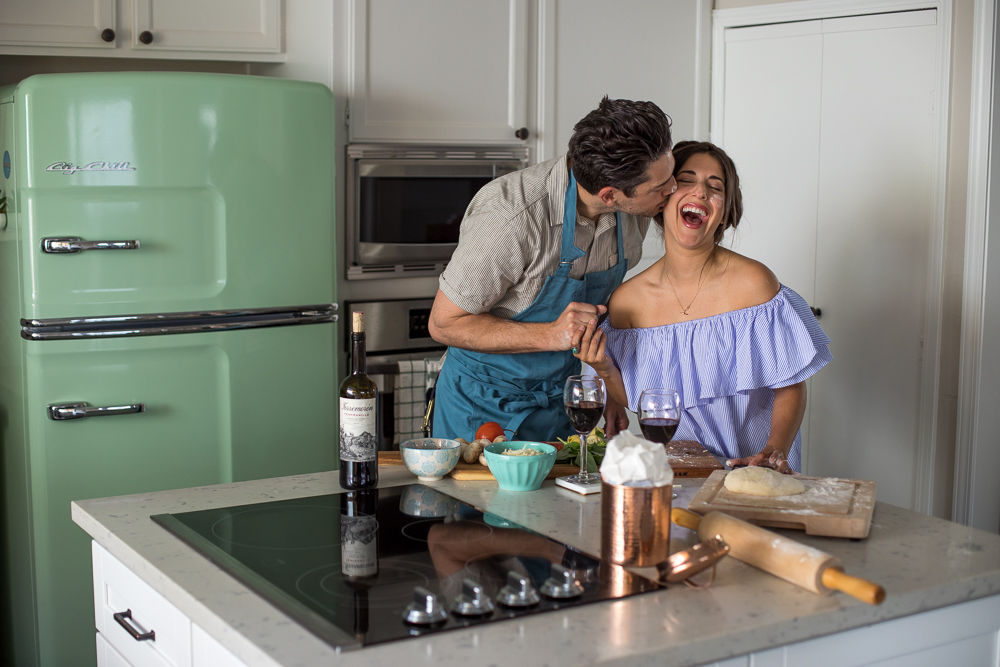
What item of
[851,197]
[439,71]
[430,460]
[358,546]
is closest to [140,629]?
[358,546]

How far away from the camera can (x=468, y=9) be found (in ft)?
10.1

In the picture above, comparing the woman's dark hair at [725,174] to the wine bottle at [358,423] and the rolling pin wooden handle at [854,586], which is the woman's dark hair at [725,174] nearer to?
the wine bottle at [358,423]

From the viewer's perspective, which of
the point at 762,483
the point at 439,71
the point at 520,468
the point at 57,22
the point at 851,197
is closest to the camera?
the point at 762,483

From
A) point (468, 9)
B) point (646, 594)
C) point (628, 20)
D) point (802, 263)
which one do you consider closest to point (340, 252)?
point (468, 9)

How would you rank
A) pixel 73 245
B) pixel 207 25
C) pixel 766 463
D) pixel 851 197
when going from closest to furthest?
pixel 766 463
pixel 73 245
pixel 207 25
pixel 851 197

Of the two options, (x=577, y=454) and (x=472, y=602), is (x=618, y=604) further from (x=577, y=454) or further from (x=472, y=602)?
(x=577, y=454)

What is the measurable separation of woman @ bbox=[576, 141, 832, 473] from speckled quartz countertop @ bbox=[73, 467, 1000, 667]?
0.51m

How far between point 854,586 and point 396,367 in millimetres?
2167

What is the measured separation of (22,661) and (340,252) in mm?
1431

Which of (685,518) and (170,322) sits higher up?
(170,322)

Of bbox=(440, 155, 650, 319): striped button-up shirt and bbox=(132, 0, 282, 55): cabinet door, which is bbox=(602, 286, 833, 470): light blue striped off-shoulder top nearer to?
bbox=(440, 155, 650, 319): striped button-up shirt

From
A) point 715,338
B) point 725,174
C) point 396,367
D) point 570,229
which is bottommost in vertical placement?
point 396,367

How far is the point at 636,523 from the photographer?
1.16 metres

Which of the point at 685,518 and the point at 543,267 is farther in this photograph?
the point at 543,267
